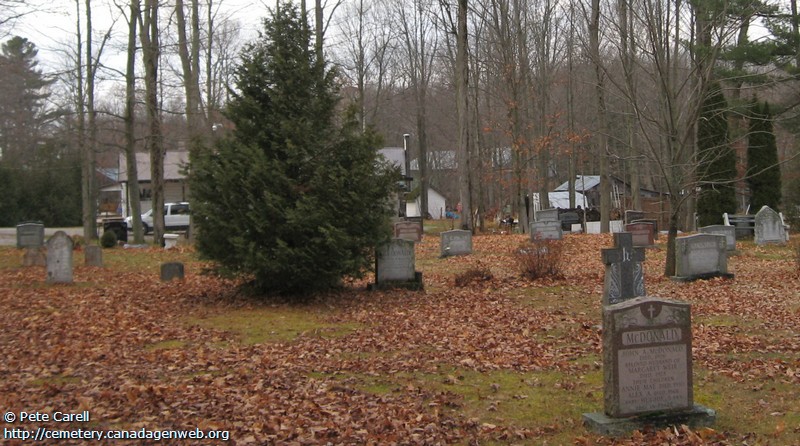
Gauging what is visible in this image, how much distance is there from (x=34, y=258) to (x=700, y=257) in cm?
1619

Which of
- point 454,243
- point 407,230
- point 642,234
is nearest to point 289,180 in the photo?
point 454,243

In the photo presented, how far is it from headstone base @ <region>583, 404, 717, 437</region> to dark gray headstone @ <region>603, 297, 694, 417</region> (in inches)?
2.0

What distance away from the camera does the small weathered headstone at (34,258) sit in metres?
18.9

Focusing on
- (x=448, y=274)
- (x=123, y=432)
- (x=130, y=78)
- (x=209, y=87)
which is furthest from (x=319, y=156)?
(x=209, y=87)

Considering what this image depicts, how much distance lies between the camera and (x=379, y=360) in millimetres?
8422

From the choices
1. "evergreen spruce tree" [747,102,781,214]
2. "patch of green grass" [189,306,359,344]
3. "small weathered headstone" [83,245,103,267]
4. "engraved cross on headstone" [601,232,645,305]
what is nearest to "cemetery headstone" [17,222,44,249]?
"small weathered headstone" [83,245,103,267]

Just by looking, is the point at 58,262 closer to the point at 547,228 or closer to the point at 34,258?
the point at 34,258

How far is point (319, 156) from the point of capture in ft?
41.8

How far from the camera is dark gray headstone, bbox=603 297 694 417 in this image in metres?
5.70

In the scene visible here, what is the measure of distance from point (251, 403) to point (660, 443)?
3414 mm

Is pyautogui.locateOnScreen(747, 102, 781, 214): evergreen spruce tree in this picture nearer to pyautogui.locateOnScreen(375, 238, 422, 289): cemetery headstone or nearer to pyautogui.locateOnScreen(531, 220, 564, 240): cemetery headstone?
pyautogui.locateOnScreen(531, 220, 564, 240): cemetery headstone

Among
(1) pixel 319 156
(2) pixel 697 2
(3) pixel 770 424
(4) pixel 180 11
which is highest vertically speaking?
(4) pixel 180 11

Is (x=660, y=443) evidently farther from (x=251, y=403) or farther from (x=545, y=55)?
(x=545, y=55)

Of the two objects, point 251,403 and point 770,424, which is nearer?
point 770,424
